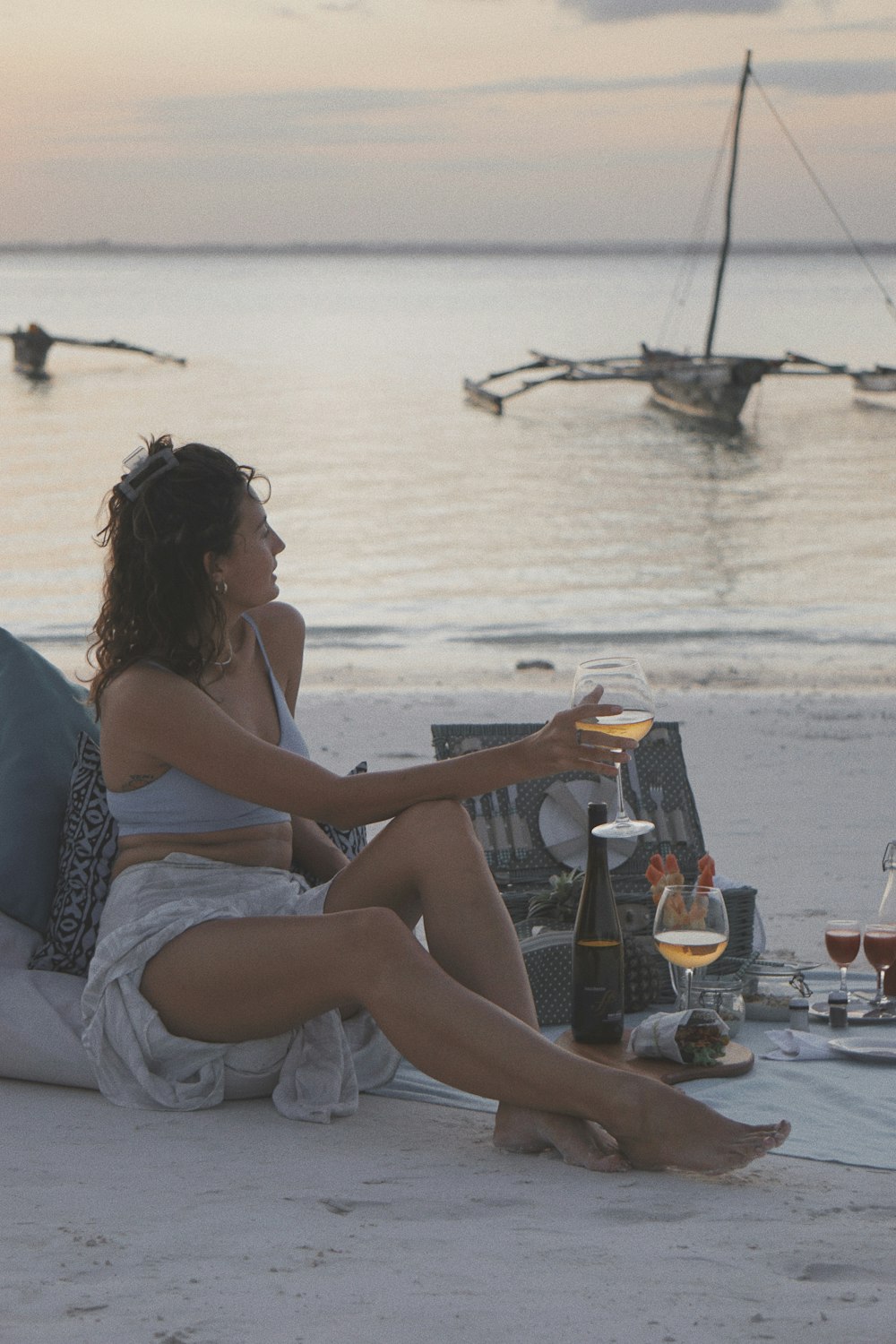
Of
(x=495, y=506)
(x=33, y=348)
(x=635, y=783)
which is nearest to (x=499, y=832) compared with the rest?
(x=635, y=783)

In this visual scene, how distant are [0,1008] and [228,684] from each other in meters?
0.80

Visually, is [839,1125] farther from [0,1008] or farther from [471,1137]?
[0,1008]

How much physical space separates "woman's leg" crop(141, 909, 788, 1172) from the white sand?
0.32 feet

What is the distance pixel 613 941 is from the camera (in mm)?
3314

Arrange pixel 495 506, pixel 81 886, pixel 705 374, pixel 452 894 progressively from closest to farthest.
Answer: pixel 452 894
pixel 81 886
pixel 495 506
pixel 705 374

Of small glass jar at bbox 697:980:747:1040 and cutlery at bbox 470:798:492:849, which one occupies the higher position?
cutlery at bbox 470:798:492:849

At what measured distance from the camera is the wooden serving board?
126 inches

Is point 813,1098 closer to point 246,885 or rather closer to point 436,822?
point 436,822

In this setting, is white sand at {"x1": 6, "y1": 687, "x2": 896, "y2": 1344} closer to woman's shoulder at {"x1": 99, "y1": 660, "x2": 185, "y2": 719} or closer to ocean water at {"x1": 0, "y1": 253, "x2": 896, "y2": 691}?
woman's shoulder at {"x1": 99, "y1": 660, "x2": 185, "y2": 719}

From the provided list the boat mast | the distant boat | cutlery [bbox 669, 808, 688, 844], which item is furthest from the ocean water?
cutlery [bbox 669, 808, 688, 844]

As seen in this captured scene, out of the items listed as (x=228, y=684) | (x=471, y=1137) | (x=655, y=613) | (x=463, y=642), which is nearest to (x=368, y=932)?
(x=471, y=1137)

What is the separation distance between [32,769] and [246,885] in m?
0.67

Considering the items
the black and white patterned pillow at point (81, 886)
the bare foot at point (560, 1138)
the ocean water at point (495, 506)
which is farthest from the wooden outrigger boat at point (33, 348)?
the bare foot at point (560, 1138)

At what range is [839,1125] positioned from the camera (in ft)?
10.2
